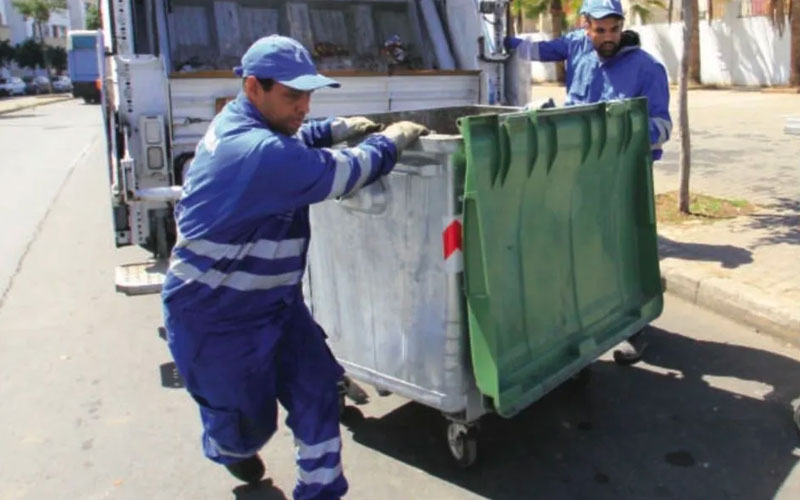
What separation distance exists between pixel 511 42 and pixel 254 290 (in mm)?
4172

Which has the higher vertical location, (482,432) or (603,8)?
(603,8)

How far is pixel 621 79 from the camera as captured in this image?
15.0 ft

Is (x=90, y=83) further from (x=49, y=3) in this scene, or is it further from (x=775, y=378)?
(x=775, y=378)

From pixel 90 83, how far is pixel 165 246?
36.7 meters

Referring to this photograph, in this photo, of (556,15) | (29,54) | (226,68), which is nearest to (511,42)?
(226,68)

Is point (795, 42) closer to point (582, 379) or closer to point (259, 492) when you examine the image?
point (582, 379)

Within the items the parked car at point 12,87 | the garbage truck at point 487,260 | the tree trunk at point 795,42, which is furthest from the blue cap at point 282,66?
the parked car at point 12,87

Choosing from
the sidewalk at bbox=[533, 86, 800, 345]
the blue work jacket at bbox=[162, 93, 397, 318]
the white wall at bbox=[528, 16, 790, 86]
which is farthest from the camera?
the white wall at bbox=[528, 16, 790, 86]

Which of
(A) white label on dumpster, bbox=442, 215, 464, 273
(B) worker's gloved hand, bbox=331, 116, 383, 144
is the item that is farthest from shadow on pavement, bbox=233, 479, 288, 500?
(B) worker's gloved hand, bbox=331, 116, 383, 144

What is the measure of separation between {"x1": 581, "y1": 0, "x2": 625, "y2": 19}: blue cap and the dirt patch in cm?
299

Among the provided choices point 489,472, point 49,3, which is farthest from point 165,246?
point 49,3

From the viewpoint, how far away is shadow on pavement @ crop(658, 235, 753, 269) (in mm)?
5734

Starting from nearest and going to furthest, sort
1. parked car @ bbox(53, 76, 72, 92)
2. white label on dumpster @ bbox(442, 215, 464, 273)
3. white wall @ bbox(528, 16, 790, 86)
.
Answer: white label on dumpster @ bbox(442, 215, 464, 273)
white wall @ bbox(528, 16, 790, 86)
parked car @ bbox(53, 76, 72, 92)

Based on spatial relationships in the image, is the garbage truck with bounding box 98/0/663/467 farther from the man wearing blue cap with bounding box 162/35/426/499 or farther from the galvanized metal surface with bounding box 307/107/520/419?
the man wearing blue cap with bounding box 162/35/426/499
